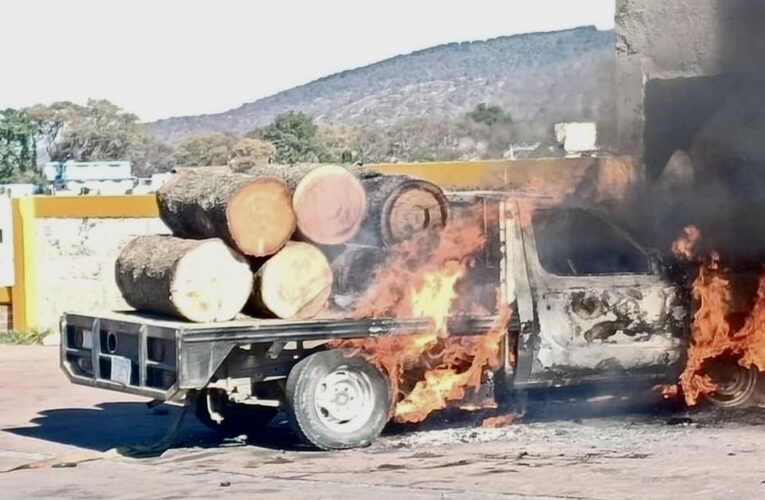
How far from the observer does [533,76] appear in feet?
49.3

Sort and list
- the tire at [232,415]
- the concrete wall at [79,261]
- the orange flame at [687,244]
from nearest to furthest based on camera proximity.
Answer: the tire at [232,415] < the orange flame at [687,244] < the concrete wall at [79,261]

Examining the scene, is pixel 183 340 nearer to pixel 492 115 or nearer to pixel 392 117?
pixel 492 115

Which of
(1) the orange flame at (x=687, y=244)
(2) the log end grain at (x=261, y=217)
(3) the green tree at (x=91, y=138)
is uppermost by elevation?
(3) the green tree at (x=91, y=138)

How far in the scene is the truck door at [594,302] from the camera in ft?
36.1

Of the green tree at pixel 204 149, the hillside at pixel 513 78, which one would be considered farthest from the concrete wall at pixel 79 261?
the green tree at pixel 204 149

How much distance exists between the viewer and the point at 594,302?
1114 cm

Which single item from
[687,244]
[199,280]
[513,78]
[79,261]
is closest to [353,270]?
[199,280]

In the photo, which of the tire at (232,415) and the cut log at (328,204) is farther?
the tire at (232,415)

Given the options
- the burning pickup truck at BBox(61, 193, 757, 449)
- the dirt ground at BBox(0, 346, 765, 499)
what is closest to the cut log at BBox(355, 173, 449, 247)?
the burning pickup truck at BBox(61, 193, 757, 449)

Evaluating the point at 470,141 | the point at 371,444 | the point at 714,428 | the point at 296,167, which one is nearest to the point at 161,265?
the point at 296,167

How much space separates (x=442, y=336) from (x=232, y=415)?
1.92 m

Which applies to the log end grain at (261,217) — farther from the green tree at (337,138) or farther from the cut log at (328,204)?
the green tree at (337,138)

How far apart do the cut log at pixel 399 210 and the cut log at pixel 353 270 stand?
0.27 ft

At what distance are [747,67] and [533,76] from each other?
2.14 meters
